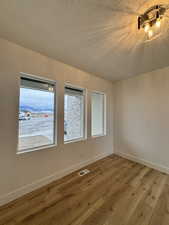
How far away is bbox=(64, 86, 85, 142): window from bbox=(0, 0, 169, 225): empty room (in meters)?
0.02

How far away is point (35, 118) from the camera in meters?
2.10

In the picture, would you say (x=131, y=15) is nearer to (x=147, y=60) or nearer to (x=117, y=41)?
(x=117, y=41)

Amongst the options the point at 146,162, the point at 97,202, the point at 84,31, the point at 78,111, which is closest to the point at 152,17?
the point at 84,31

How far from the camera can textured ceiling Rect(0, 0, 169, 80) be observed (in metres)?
1.15

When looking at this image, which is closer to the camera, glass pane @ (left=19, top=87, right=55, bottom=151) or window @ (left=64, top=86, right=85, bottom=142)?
glass pane @ (left=19, top=87, right=55, bottom=151)

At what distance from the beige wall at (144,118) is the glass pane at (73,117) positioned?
1.38m

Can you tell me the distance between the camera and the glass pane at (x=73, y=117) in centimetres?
254

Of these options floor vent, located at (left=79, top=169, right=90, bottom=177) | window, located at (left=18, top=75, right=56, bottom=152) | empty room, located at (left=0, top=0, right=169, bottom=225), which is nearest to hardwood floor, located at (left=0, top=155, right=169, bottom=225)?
empty room, located at (left=0, top=0, right=169, bottom=225)

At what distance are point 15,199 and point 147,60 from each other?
3418 millimetres

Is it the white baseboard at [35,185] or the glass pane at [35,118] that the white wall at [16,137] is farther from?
the glass pane at [35,118]

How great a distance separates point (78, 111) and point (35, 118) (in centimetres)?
109

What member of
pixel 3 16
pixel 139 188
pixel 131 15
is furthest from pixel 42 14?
pixel 139 188

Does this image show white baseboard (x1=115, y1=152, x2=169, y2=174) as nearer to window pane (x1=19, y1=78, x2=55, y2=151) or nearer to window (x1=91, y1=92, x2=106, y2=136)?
window (x1=91, y1=92, x2=106, y2=136)

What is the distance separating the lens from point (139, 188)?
6.51 feet
